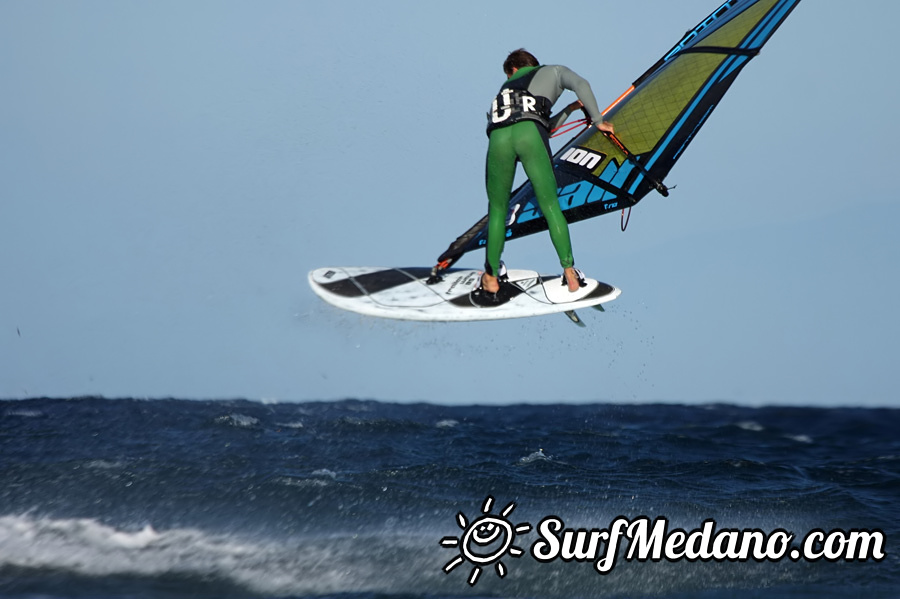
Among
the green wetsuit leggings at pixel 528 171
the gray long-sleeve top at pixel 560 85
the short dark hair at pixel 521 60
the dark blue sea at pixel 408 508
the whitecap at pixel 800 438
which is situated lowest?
the dark blue sea at pixel 408 508

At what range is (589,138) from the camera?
30.3ft

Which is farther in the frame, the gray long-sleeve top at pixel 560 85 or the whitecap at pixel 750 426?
the whitecap at pixel 750 426

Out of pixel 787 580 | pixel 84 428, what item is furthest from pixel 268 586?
pixel 84 428

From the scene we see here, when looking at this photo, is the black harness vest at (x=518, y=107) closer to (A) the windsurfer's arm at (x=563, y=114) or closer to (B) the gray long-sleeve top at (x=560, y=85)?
(B) the gray long-sleeve top at (x=560, y=85)

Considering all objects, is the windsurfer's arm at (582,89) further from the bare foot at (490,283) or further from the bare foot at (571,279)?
the bare foot at (490,283)

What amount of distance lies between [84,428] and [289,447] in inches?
287

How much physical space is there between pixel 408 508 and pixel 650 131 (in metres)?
5.52

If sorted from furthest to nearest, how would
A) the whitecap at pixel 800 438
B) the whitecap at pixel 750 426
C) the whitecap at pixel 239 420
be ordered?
the whitecap at pixel 750 426 → the whitecap at pixel 239 420 → the whitecap at pixel 800 438

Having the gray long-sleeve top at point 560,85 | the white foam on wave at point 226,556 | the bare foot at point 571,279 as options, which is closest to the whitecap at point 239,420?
the white foam on wave at point 226,556

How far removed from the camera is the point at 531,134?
24.1 feet

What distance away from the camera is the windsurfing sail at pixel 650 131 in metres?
8.55

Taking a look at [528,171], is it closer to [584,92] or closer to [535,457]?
[584,92]

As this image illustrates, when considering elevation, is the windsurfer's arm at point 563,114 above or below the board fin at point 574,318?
above

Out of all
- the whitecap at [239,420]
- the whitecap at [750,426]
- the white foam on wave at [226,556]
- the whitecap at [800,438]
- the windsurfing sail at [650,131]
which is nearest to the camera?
the white foam on wave at [226,556]
